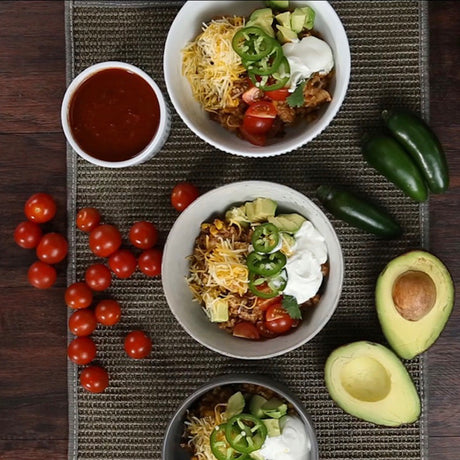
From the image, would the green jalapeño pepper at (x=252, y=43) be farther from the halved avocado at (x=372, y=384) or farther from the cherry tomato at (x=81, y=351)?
the cherry tomato at (x=81, y=351)

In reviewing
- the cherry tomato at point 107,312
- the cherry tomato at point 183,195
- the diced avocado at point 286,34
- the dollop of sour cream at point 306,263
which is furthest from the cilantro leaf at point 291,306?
the diced avocado at point 286,34

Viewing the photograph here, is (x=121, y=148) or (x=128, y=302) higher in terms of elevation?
(x=121, y=148)

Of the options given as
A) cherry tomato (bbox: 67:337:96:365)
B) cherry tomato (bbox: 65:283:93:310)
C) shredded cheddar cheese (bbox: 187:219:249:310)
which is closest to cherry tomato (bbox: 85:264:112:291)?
Answer: cherry tomato (bbox: 65:283:93:310)

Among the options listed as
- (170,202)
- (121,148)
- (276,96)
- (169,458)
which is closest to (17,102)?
(121,148)

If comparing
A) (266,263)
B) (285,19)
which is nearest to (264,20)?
(285,19)

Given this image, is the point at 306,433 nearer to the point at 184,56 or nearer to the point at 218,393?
the point at 218,393
